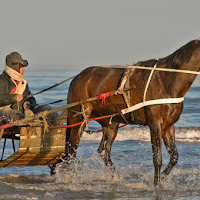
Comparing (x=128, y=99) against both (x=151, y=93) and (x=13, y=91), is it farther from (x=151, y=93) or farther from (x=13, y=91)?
(x=13, y=91)

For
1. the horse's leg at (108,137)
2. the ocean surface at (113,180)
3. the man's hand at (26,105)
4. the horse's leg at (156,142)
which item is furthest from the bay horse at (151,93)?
the man's hand at (26,105)

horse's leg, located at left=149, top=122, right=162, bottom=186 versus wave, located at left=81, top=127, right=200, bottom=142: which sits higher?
horse's leg, located at left=149, top=122, right=162, bottom=186

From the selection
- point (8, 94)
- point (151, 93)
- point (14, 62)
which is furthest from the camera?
point (14, 62)

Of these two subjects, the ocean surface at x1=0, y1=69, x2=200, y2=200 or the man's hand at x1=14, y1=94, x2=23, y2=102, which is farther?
the man's hand at x1=14, y1=94, x2=23, y2=102

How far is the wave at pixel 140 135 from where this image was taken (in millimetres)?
13508

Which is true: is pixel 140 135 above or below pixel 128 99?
below

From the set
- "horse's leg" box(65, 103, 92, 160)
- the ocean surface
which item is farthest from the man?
the ocean surface

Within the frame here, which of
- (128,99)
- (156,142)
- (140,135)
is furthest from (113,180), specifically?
(140,135)

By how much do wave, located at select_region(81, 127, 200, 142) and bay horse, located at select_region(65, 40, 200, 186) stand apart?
5.33 meters

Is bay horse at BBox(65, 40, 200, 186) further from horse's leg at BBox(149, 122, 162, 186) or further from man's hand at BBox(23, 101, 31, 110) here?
man's hand at BBox(23, 101, 31, 110)

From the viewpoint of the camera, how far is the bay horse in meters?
6.98

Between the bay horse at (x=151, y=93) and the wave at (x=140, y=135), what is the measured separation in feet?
17.5

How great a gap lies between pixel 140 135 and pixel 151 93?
700cm

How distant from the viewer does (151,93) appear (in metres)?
7.09
